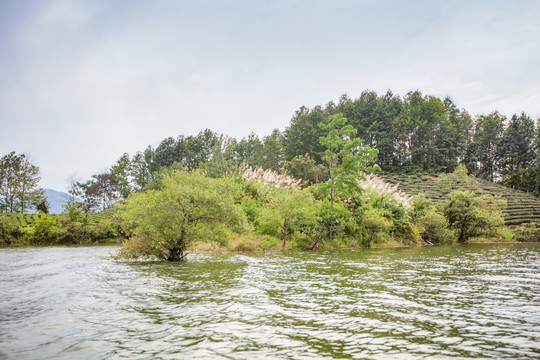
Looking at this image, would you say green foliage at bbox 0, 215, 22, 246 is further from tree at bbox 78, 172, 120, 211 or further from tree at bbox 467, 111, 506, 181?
tree at bbox 467, 111, 506, 181

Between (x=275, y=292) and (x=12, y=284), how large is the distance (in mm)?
10077

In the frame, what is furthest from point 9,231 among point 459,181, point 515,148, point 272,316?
point 515,148

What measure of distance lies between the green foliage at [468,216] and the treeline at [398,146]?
33227 millimetres

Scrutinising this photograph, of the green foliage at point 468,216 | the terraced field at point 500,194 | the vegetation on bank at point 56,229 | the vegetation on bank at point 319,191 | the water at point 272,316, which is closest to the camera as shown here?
the water at point 272,316

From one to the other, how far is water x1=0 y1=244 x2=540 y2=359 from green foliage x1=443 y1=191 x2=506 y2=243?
22954 millimetres

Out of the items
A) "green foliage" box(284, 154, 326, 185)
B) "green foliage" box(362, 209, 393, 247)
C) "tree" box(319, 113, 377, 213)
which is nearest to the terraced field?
"green foliage" box(284, 154, 326, 185)

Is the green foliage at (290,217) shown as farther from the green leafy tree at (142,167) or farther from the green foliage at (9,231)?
the green leafy tree at (142,167)

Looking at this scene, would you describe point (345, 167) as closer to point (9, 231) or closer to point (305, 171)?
point (305, 171)

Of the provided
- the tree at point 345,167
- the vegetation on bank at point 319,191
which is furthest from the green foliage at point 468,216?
the tree at point 345,167

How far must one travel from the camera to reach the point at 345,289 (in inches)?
410

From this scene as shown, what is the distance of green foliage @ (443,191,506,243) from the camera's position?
3381 cm

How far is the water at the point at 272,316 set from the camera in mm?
5324

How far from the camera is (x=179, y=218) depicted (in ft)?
56.8

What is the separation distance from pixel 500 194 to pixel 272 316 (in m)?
58.1
